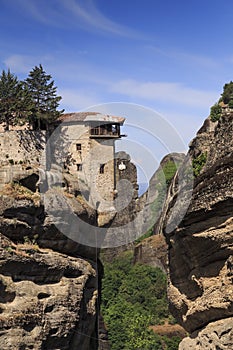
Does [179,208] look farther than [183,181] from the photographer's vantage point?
No

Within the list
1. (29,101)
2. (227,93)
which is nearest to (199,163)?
(29,101)

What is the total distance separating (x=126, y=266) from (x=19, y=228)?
27505 mm

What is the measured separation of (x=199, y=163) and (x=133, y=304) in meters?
26.3

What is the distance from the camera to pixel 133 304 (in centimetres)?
4588

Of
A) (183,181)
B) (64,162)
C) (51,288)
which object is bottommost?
(51,288)

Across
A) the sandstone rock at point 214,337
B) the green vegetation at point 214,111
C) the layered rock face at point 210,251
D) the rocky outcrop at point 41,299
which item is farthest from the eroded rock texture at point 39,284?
the green vegetation at point 214,111

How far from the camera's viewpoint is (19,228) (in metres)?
28.1

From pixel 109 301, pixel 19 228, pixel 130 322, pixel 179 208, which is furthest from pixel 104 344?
pixel 179 208

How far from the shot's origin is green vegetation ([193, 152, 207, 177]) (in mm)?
21531

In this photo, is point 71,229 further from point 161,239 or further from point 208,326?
point 161,239

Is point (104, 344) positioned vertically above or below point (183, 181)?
below

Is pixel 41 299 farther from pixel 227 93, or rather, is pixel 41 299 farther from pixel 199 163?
pixel 227 93

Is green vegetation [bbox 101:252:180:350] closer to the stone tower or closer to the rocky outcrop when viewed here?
the stone tower

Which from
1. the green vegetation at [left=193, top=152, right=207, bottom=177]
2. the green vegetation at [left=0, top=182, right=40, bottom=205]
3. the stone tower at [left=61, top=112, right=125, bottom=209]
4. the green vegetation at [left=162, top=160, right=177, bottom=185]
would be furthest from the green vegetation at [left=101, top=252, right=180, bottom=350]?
the green vegetation at [left=193, top=152, right=207, bottom=177]
